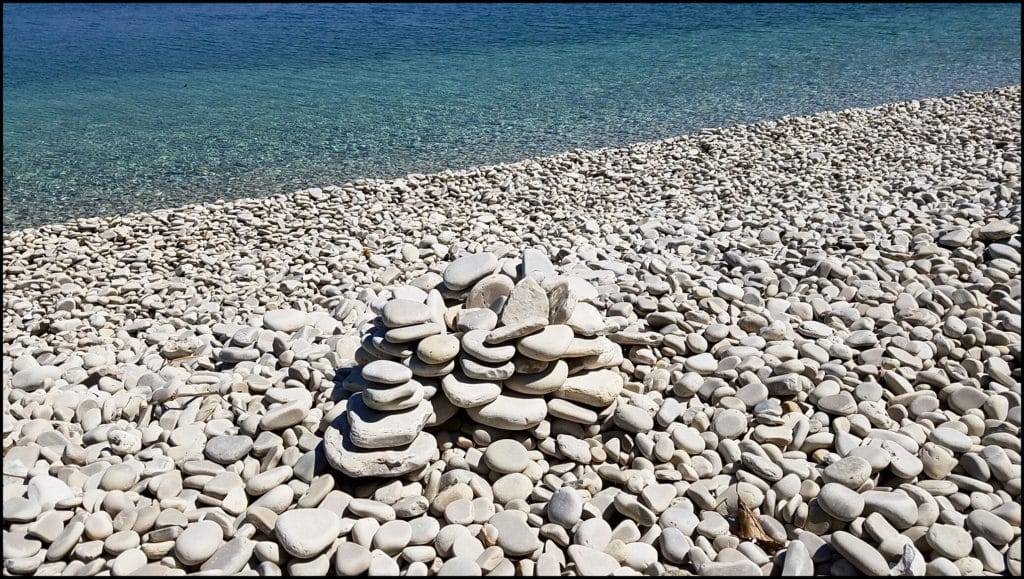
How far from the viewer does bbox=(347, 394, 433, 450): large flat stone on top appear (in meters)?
2.61

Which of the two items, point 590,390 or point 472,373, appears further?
point 590,390

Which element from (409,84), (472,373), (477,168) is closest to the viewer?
(472,373)

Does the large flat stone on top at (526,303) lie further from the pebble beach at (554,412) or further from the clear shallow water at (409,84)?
the clear shallow water at (409,84)

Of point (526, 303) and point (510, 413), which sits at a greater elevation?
point (526, 303)

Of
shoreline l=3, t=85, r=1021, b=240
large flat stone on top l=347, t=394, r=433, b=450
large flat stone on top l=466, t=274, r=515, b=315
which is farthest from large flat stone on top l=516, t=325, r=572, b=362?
shoreline l=3, t=85, r=1021, b=240

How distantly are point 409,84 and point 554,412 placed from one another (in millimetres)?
11576

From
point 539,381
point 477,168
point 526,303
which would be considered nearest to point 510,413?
point 539,381

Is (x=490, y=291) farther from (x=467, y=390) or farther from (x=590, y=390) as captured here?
(x=590, y=390)

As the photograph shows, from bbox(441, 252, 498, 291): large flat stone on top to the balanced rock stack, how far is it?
154mm

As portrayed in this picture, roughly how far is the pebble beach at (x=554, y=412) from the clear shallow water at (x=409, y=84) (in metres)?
4.19

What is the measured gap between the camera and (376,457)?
2617 mm

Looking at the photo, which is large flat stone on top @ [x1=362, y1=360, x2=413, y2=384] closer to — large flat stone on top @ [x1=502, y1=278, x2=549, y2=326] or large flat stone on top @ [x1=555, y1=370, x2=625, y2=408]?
large flat stone on top @ [x1=502, y1=278, x2=549, y2=326]

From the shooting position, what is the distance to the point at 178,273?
5.49 m

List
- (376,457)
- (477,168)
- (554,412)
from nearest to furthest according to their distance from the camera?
(376,457), (554,412), (477,168)
